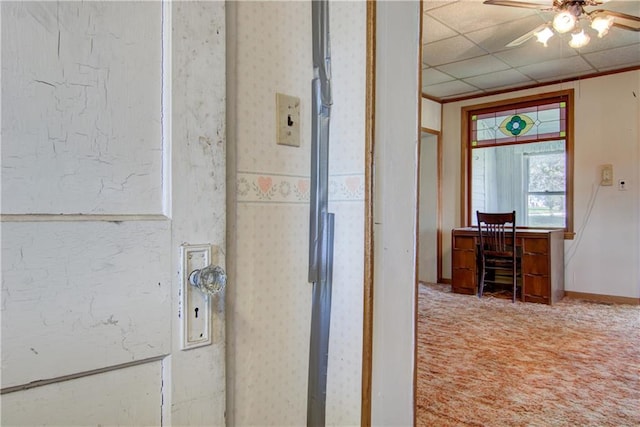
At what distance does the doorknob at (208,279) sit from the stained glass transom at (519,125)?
496cm

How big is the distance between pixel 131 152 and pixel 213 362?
361 mm

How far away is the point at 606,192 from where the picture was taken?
14.1ft

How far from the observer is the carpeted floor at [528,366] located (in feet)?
6.18

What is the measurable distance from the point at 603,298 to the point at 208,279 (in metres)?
4.88

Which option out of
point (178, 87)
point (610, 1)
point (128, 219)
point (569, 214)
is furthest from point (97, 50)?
point (569, 214)

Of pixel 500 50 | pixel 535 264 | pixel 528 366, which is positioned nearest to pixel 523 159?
pixel 535 264

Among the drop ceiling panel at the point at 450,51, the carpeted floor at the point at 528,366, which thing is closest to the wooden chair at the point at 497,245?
the carpeted floor at the point at 528,366

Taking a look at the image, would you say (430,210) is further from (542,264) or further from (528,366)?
(528,366)

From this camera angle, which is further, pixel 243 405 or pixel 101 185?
pixel 243 405

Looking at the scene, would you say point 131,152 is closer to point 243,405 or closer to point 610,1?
point 243,405

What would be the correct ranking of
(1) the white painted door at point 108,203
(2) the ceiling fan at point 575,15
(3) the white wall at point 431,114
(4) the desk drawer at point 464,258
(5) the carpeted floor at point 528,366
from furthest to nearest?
(3) the white wall at point 431,114
(4) the desk drawer at point 464,258
(2) the ceiling fan at point 575,15
(5) the carpeted floor at point 528,366
(1) the white painted door at point 108,203

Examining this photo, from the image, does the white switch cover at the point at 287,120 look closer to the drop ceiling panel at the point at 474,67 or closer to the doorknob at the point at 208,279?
the doorknob at the point at 208,279

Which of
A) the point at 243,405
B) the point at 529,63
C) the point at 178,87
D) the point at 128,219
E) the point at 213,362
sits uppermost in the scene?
the point at 529,63

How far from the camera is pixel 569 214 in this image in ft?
14.8
